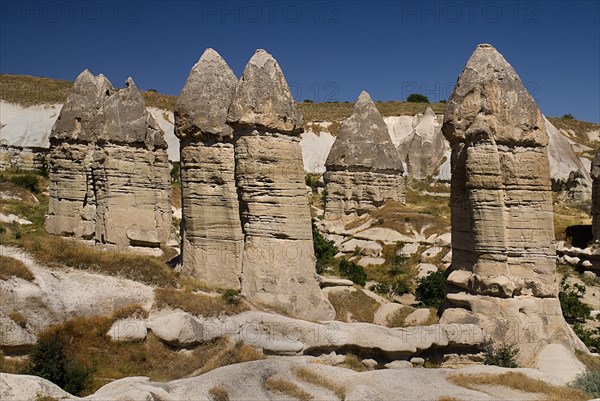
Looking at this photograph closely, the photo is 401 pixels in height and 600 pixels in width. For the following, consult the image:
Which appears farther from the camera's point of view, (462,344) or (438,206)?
(438,206)

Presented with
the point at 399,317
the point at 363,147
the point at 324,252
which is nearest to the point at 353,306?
the point at 399,317

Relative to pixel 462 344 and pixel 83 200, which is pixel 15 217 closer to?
pixel 83 200

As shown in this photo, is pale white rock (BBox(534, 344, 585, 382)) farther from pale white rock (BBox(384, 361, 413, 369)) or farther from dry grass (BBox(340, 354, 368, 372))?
dry grass (BBox(340, 354, 368, 372))

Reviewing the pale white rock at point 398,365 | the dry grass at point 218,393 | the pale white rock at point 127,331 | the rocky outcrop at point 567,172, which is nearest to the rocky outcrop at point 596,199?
the rocky outcrop at point 567,172

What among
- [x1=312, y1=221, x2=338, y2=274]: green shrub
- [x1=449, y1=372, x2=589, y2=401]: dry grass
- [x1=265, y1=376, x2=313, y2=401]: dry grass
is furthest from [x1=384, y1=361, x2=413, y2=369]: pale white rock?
[x1=312, y1=221, x2=338, y2=274]: green shrub

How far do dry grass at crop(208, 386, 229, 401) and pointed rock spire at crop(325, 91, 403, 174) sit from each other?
2034 cm

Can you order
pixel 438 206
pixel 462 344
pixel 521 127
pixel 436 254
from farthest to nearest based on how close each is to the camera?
pixel 438 206
pixel 436 254
pixel 521 127
pixel 462 344

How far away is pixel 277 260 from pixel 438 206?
24.5m

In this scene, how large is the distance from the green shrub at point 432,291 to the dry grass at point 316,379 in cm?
813

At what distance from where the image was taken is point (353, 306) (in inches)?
580

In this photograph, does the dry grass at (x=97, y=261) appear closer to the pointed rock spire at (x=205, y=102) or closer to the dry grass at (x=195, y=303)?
the dry grass at (x=195, y=303)

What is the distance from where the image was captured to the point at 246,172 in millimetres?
13234

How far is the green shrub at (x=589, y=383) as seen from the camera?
1012 cm

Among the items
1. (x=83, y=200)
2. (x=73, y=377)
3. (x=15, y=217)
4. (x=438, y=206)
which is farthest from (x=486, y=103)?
(x=438, y=206)
